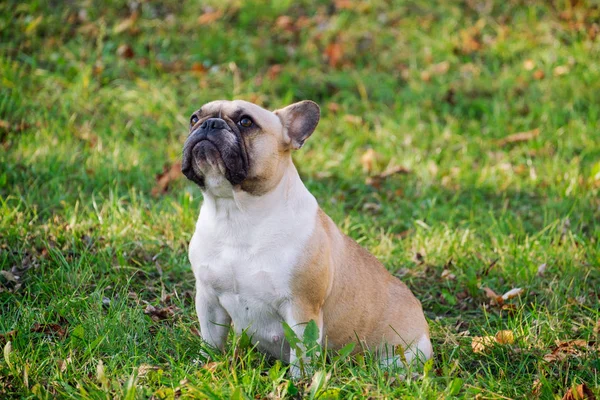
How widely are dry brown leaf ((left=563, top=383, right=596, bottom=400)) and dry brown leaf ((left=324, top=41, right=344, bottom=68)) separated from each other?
19.9ft

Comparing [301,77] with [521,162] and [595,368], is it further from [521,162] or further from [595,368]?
[595,368]

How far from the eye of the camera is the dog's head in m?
3.48

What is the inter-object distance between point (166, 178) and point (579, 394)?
391 centimetres

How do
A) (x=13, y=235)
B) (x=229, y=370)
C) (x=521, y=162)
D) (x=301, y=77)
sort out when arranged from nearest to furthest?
(x=229, y=370), (x=13, y=235), (x=521, y=162), (x=301, y=77)

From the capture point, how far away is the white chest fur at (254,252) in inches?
138

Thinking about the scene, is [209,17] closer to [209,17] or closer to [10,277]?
[209,17]

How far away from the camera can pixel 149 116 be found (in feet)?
24.8

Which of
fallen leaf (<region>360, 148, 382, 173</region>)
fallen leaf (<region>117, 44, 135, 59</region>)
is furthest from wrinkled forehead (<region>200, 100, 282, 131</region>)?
fallen leaf (<region>117, 44, 135, 59</region>)

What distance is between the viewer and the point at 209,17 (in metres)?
9.33

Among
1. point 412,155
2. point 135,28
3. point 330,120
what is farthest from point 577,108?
point 135,28

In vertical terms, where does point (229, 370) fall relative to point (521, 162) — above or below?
above

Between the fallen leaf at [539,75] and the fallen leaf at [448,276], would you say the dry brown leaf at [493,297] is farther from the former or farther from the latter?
the fallen leaf at [539,75]

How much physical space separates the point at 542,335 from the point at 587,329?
0.34 m

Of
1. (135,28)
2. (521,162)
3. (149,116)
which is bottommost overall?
(521,162)
